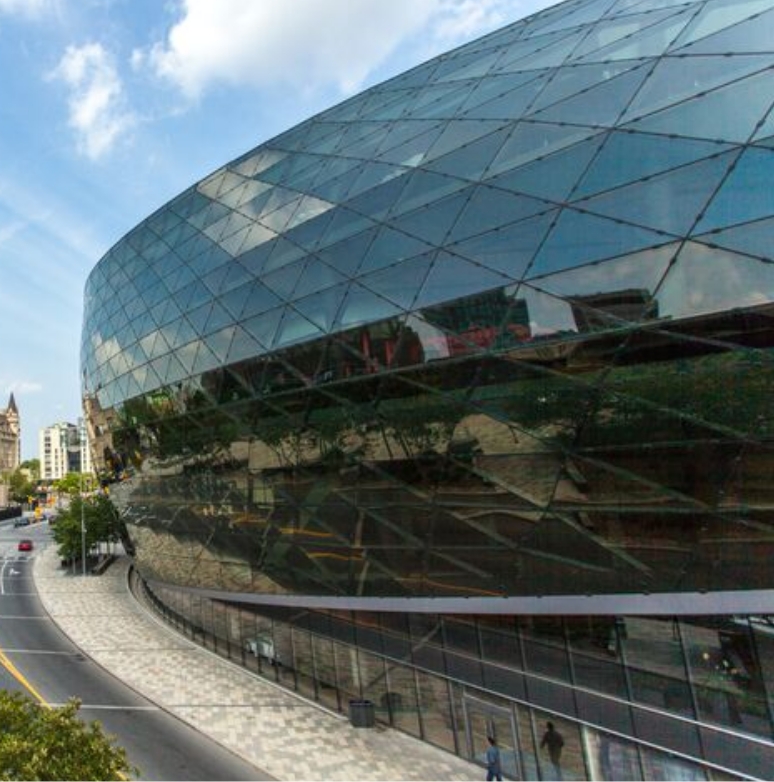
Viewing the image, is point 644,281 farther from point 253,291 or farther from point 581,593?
point 253,291

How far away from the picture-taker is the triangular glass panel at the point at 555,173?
41.3 ft

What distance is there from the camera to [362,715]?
17625mm

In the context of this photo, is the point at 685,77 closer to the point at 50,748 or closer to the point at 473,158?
the point at 473,158

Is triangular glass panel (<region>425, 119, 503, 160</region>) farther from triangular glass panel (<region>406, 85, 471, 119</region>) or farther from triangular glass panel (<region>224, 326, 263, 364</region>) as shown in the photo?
triangular glass panel (<region>224, 326, 263, 364</region>)

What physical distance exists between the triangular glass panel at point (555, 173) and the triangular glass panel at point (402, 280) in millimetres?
2524

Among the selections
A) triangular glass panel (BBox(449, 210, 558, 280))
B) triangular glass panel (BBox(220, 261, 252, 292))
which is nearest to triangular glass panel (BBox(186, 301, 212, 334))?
triangular glass panel (BBox(220, 261, 252, 292))

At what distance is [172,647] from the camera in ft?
81.3

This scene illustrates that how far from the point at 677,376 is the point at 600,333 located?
59.0 inches

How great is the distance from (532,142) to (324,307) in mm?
6446

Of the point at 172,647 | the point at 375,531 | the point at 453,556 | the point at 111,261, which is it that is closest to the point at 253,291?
the point at 375,531

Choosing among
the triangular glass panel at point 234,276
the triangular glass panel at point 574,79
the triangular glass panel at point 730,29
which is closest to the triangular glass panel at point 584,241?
the triangular glass panel at point 574,79

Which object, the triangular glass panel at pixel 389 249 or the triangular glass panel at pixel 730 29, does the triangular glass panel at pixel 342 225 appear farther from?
the triangular glass panel at pixel 730 29

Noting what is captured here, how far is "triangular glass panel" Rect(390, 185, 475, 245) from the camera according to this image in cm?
1420

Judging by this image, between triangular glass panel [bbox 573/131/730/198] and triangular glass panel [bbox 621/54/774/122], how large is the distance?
84cm
